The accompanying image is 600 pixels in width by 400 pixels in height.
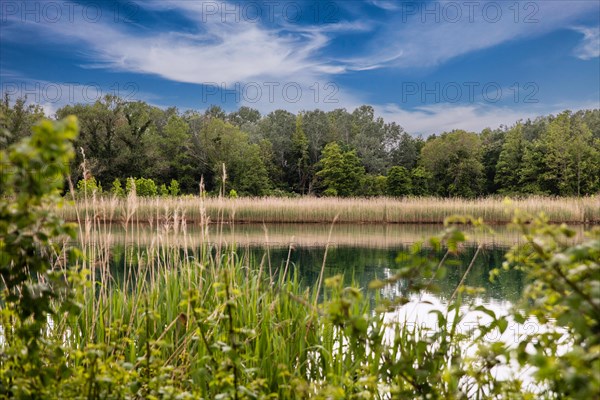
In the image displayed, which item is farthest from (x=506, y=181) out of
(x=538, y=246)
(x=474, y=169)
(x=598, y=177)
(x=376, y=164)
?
(x=538, y=246)

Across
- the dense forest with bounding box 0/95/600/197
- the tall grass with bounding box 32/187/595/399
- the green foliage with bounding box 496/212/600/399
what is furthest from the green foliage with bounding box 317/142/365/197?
the green foliage with bounding box 496/212/600/399

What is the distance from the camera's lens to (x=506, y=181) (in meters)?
37.9

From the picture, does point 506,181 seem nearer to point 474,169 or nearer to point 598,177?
point 474,169

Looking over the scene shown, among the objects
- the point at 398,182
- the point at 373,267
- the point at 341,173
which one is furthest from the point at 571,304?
the point at 341,173

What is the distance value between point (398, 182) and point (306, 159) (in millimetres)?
9352

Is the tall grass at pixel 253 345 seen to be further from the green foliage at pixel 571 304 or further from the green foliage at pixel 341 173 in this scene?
the green foliage at pixel 341 173

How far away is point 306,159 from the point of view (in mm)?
42938

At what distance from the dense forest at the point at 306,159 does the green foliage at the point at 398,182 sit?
7cm

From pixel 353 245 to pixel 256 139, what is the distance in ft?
115

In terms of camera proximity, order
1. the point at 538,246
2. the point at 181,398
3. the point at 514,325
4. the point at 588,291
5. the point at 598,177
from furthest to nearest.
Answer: the point at 598,177
the point at 514,325
the point at 181,398
the point at 538,246
the point at 588,291

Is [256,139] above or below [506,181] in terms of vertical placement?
above

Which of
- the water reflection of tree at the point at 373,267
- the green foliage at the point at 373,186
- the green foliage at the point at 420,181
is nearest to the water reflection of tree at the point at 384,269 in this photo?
the water reflection of tree at the point at 373,267

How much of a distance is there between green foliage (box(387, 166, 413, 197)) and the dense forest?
7 centimetres

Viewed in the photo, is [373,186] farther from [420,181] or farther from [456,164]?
[456,164]
